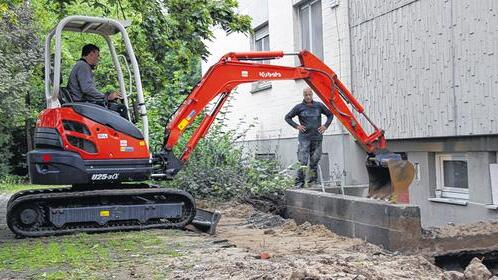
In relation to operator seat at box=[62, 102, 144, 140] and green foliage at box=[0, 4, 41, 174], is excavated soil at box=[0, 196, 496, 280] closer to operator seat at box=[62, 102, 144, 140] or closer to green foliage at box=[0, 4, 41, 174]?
operator seat at box=[62, 102, 144, 140]

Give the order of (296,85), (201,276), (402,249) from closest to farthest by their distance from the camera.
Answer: (201,276) < (402,249) < (296,85)

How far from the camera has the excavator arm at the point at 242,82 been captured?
881 centimetres

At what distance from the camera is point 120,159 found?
27.5 ft

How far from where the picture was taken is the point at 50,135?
8.27 meters

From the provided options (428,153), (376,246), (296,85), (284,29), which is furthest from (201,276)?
(284,29)

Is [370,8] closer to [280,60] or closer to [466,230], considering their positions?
[280,60]

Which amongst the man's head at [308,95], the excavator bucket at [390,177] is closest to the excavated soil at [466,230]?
the excavator bucket at [390,177]

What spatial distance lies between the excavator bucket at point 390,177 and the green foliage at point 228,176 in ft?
8.73

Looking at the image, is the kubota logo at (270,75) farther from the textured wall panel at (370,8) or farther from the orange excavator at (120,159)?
the textured wall panel at (370,8)

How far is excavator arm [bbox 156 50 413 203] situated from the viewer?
28.9 feet

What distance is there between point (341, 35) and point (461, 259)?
644cm

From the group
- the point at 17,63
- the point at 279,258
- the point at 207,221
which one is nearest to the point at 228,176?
the point at 207,221

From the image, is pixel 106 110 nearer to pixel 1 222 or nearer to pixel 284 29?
pixel 1 222

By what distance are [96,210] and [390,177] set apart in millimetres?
3766
